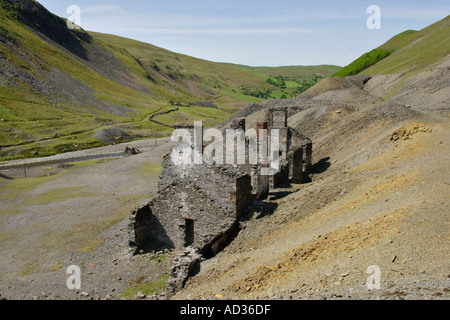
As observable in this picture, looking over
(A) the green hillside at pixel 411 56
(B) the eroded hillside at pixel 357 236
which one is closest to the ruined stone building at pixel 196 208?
(B) the eroded hillside at pixel 357 236

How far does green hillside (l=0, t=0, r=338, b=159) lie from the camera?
63844 millimetres

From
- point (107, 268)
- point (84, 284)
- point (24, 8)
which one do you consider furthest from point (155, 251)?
point (24, 8)

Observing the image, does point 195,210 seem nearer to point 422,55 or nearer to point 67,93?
point 422,55

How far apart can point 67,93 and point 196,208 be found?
90.5 meters

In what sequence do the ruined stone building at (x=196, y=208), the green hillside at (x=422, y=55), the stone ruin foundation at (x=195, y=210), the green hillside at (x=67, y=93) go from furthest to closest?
1. the green hillside at (x=67, y=93)
2. the green hillside at (x=422, y=55)
3. the ruined stone building at (x=196, y=208)
4. the stone ruin foundation at (x=195, y=210)

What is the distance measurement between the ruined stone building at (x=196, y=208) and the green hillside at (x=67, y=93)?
46.2 metres

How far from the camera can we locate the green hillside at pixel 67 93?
63844 mm

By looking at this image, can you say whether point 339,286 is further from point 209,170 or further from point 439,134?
point 439,134

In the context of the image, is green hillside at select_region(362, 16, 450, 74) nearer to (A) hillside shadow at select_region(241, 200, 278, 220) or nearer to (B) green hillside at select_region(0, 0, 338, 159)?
(B) green hillside at select_region(0, 0, 338, 159)

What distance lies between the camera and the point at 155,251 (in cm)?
1552

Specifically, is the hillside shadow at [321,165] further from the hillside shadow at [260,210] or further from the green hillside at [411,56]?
the green hillside at [411,56]

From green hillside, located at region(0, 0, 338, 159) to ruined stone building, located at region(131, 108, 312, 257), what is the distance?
4616 centimetres

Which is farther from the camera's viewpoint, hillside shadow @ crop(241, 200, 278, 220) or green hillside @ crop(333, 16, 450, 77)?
green hillside @ crop(333, 16, 450, 77)

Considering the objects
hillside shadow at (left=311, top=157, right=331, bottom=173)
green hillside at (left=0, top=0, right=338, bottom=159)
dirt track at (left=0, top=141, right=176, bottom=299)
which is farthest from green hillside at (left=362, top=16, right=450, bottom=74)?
dirt track at (left=0, top=141, right=176, bottom=299)
